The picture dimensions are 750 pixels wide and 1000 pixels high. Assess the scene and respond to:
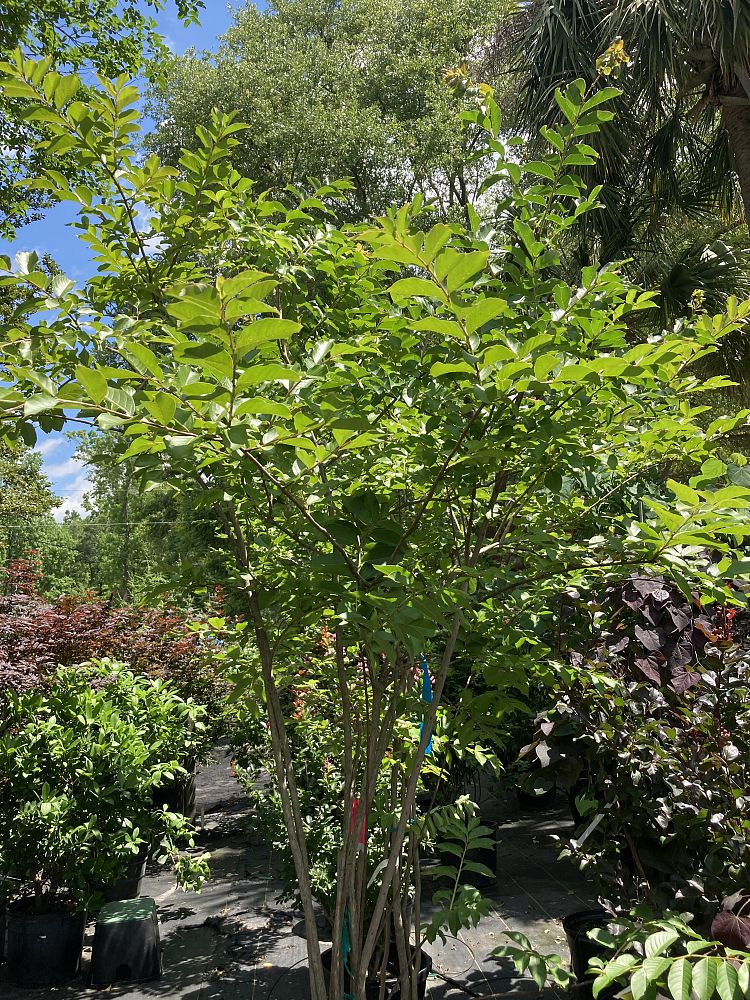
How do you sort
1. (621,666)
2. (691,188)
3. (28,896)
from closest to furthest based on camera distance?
(621,666) < (28,896) < (691,188)

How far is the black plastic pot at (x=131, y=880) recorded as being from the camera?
15.5ft

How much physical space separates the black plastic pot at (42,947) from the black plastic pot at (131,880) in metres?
0.78

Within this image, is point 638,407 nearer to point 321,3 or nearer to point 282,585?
point 282,585

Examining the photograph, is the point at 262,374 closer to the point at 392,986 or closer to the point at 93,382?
the point at 93,382

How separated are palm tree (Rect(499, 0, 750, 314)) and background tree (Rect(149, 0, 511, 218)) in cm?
408

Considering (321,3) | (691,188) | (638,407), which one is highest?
(321,3)

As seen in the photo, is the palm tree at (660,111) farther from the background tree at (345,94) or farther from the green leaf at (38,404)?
the green leaf at (38,404)

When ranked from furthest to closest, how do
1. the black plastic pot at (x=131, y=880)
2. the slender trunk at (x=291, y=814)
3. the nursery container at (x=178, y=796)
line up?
the nursery container at (x=178, y=796) → the black plastic pot at (x=131, y=880) → the slender trunk at (x=291, y=814)

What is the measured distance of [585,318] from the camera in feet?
4.86

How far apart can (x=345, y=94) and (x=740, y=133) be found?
334 inches

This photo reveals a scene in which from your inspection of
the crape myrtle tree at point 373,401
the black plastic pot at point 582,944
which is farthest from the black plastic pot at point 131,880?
the crape myrtle tree at point 373,401

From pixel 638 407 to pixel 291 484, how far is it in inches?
33.8

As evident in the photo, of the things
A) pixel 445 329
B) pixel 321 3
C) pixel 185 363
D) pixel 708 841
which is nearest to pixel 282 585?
pixel 185 363

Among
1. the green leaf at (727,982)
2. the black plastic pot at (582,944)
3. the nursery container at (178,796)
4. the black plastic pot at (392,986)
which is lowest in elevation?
the black plastic pot at (582,944)
